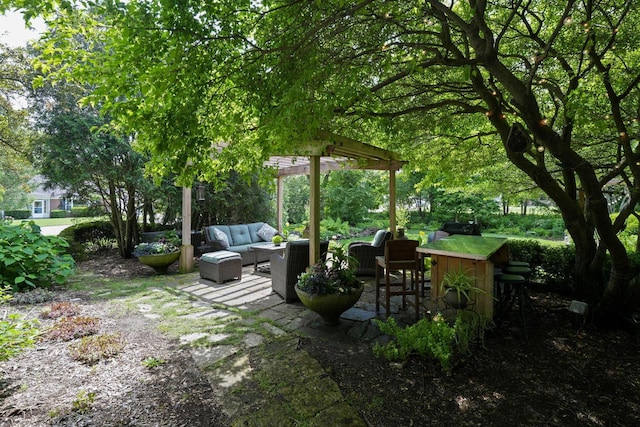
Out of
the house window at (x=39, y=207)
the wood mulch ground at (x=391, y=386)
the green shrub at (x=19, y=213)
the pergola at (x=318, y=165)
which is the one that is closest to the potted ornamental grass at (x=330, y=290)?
the wood mulch ground at (x=391, y=386)

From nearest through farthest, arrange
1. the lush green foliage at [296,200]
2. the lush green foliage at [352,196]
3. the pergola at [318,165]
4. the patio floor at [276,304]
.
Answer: the patio floor at [276,304] < the pergola at [318,165] < the lush green foliage at [296,200] < the lush green foliage at [352,196]

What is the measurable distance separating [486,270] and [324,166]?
218 inches

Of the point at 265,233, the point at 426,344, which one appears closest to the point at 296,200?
the point at 265,233

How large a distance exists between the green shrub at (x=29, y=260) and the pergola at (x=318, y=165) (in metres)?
2.16

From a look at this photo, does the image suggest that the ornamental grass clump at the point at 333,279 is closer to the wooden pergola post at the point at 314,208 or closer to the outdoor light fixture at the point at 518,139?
the wooden pergola post at the point at 314,208

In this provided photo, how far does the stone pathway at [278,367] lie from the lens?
7.75 ft

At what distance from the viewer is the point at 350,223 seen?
17031mm

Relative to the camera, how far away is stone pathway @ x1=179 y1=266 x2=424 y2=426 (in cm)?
236

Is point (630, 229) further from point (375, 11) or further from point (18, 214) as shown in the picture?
point (18, 214)

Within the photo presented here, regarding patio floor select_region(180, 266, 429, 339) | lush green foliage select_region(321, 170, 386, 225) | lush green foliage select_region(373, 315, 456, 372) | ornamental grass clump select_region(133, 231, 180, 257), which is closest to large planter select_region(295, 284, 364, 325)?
patio floor select_region(180, 266, 429, 339)

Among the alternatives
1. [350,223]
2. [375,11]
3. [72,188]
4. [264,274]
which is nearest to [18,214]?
[72,188]

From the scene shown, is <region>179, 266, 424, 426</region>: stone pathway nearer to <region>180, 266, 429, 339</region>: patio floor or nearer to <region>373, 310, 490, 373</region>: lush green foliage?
<region>180, 266, 429, 339</region>: patio floor

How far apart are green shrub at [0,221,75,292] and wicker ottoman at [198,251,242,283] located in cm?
219

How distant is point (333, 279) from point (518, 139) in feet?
8.38
